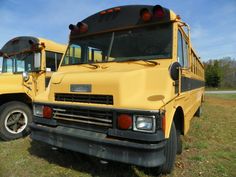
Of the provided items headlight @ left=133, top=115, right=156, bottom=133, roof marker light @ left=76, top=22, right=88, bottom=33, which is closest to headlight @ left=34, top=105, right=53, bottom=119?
headlight @ left=133, top=115, right=156, bottom=133

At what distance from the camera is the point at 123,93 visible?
3.20m

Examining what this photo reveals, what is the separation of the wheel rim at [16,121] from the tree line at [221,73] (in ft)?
149

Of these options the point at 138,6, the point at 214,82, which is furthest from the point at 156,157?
the point at 214,82

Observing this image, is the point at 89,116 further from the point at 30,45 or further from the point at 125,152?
the point at 30,45

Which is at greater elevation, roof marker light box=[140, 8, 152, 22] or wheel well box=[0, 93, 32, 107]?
roof marker light box=[140, 8, 152, 22]

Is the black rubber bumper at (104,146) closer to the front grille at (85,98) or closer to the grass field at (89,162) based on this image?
the front grille at (85,98)

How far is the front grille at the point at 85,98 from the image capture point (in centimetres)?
330

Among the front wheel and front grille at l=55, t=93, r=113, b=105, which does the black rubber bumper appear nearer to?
front grille at l=55, t=93, r=113, b=105

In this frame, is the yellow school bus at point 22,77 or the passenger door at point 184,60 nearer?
the passenger door at point 184,60

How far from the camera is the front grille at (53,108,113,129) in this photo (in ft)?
10.6

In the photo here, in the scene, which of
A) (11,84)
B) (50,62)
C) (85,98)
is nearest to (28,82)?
(11,84)

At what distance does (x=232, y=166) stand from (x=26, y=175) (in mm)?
3495

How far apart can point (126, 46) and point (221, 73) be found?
154 ft

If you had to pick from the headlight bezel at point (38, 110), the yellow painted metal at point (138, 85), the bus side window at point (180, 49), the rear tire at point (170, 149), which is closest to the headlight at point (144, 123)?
the yellow painted metal at point (138, 85)
